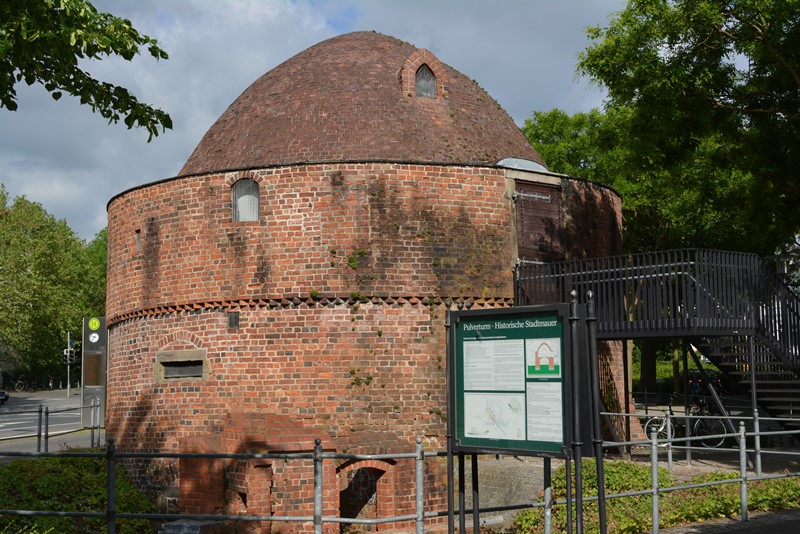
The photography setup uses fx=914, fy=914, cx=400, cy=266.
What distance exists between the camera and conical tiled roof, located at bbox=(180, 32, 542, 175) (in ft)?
65.9

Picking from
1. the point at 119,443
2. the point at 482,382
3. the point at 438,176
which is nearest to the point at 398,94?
the point at 438,176

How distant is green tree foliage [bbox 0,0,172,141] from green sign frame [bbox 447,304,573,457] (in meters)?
5.53

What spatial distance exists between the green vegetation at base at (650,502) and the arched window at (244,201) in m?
7.54

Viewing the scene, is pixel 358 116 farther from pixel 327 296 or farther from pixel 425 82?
pixel 327 296

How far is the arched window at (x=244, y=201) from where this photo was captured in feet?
58.4

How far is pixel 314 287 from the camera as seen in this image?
1703 cm

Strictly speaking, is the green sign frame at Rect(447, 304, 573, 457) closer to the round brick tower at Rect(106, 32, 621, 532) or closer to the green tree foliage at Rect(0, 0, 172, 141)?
the green tree foliage at Rect(0, 0, 172, 141)

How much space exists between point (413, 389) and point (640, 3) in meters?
8.73

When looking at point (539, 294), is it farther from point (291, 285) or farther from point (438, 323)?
point (291, 285)

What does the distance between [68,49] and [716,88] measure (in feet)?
45.4

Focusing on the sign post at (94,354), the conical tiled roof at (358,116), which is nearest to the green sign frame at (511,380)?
the conical tiled roof at (358,116)

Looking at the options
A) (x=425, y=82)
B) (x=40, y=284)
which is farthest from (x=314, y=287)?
(x=40, y=284)

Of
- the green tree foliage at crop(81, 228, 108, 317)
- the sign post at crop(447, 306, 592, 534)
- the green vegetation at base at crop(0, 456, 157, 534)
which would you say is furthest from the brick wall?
the green tree foliage at crop(81, 228, 108, 317)

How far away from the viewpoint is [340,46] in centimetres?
2298
